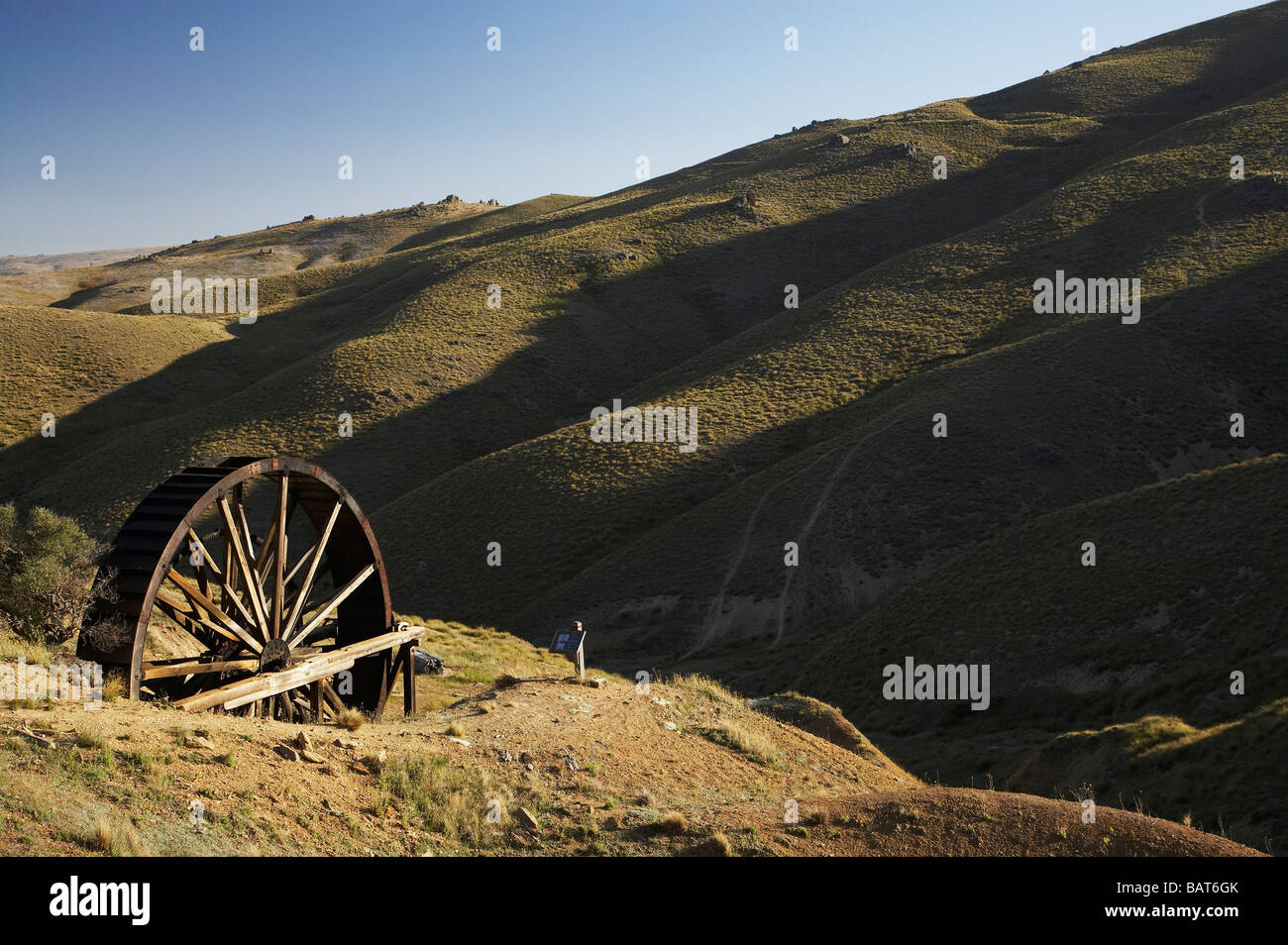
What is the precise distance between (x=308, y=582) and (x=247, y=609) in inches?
40.7

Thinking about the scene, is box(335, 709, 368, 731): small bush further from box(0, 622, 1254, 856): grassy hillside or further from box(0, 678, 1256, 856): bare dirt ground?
box(0, 622, 1254, 856): grassy hillside

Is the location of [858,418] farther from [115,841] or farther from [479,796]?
[115,841]

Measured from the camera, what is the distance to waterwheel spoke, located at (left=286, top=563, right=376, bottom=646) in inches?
527

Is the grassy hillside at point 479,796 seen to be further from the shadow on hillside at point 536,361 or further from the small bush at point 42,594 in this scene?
the shadow on hillside at point 536,361

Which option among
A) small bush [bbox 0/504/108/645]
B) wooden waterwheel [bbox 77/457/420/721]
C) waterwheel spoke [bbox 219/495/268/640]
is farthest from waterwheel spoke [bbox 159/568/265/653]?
small bush [bbox 0/504/108/645]

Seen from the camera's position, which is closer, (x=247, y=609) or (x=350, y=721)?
(x=350, y=721)

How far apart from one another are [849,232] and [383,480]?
153 feet

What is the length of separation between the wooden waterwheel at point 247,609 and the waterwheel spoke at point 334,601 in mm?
28

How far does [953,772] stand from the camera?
20.9m

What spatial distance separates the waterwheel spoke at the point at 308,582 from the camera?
13.4m

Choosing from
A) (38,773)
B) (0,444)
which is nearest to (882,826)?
(38,773)

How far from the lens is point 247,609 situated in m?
13.0

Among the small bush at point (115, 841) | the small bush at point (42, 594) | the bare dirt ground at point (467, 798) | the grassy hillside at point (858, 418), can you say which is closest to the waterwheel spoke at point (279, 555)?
the bare dirt ground at point (467, 798)

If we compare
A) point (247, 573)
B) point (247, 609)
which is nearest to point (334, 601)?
point (247, 609)
